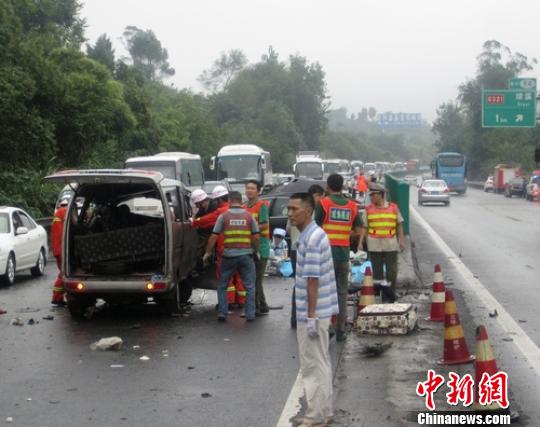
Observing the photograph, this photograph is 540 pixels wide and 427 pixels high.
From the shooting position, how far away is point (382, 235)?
14.2 meters

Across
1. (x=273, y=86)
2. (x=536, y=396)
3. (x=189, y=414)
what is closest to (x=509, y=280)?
(x=536, y=396)

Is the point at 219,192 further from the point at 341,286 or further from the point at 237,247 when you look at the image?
the point at 341,286

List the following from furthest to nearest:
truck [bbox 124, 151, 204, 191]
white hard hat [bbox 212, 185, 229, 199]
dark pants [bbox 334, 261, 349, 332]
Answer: truck [bbox 124, 151, 204, 191] < white hard hat [bbox 212, 185, 229, 199] < dark pants [bbox 334, 261, 349, 332]

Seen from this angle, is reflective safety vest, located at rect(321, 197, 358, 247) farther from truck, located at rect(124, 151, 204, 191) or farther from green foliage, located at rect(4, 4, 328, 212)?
green foliage, located at rect(4, 4, 328, 212)

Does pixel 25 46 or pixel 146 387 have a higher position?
pixel 25 46

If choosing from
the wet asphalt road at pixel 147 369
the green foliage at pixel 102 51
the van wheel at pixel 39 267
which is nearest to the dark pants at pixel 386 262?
the wet asphalt road at pixel 147 369

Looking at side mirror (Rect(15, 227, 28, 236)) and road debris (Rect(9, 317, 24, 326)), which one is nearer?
road debris (Rect(9, 317, 24, 326))

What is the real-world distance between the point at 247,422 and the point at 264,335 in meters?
4.44

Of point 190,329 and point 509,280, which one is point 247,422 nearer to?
point 190,329

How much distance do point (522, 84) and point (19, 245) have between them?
160ft

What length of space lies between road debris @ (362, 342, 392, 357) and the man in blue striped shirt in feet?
10.4

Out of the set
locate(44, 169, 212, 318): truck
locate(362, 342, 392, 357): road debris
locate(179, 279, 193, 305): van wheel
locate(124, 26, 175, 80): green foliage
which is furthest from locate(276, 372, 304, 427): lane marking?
locate(124, 26, 175, 80): green foliage

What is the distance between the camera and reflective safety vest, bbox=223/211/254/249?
13422 mm

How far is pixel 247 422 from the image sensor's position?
7.98 m
